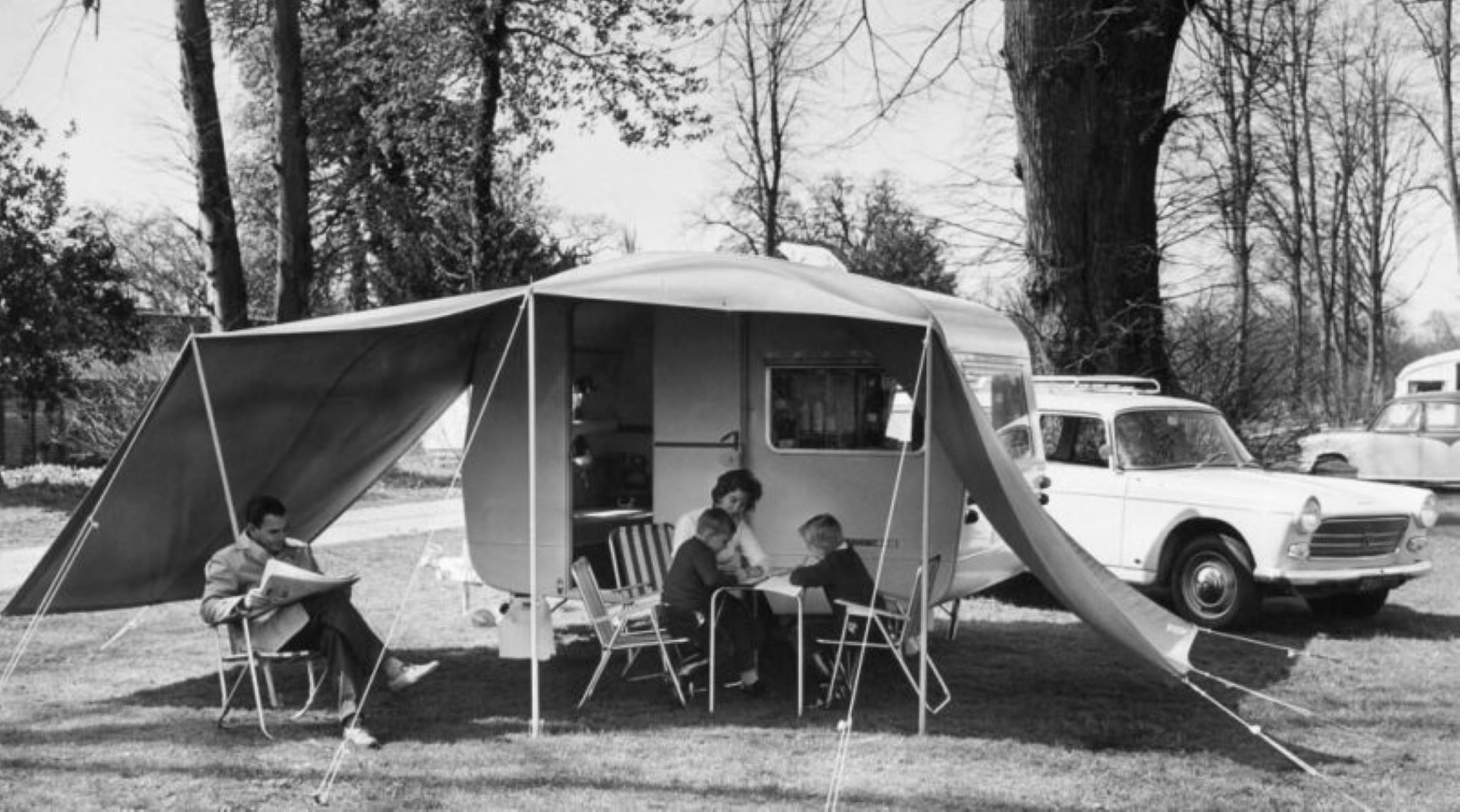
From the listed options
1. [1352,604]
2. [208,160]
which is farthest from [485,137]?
[1352,604]

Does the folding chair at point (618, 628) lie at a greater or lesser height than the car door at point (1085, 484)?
lesser

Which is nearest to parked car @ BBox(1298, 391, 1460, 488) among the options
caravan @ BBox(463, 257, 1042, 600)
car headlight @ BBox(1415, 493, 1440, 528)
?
car headlight @ BBox(1415, 493, 1440, 528)

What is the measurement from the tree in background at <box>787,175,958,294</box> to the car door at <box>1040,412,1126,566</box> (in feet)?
87.0

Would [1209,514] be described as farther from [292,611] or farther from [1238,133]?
[1238,133]

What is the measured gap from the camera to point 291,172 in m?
14.7

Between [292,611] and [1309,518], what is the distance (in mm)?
7164

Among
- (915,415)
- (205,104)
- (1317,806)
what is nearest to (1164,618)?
(1317,806)

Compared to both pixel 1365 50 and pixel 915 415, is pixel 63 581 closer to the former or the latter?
pixel 915 415

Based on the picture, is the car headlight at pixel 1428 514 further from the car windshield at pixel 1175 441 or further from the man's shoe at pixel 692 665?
the man's shoe at pixel 692 665

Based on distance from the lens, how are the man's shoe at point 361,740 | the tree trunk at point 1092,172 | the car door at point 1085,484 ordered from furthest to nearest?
the tree trunk at point 1092,172, the car door at point 1085,484, the man's shoe at point 361,740

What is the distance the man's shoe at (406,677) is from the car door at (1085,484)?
5.40m

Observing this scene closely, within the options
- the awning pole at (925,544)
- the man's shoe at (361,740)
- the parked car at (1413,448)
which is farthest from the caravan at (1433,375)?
the man's shoe at (361,740)

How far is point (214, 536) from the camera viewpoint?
28.7 feet

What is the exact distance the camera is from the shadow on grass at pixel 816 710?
718 cm
